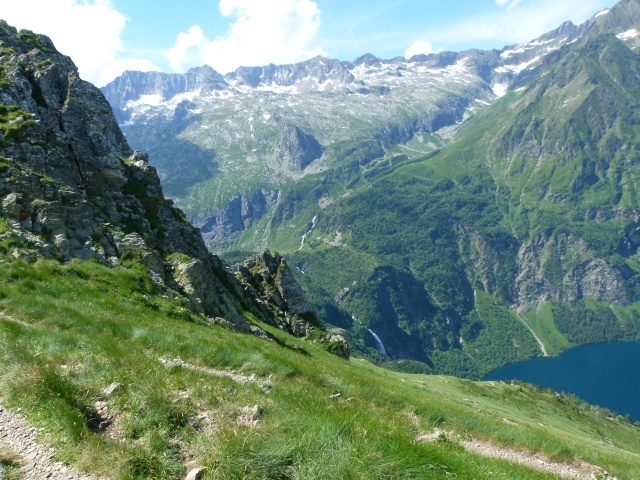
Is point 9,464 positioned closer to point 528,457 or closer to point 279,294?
point 528,457

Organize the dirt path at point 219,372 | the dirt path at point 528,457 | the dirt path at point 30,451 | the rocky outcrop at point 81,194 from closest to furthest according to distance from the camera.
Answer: the dirt path at point 30,451, the dirt path at point 528,457, the dirt path at point 219,372, the rocky outcrop at point 81,194

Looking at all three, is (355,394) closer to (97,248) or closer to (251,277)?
(97,248)

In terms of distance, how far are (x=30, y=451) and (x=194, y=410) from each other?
11.2ft

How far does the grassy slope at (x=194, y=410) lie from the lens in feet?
25.1

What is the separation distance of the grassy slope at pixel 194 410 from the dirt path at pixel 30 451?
0.20 m

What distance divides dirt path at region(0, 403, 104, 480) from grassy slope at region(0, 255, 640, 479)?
0.65 feet

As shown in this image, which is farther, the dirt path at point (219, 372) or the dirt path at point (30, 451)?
the dirt path at point (219, 372)

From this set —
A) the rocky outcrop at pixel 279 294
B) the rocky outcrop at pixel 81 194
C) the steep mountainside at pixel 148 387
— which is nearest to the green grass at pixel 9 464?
the steep mountainside at pixel 148 387

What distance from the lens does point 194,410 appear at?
10250 millimetres

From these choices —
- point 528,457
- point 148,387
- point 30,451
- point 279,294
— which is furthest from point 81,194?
point 279,294

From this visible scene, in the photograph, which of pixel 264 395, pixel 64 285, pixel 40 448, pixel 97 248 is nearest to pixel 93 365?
pixel 40 448

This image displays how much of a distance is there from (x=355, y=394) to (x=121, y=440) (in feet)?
32.8

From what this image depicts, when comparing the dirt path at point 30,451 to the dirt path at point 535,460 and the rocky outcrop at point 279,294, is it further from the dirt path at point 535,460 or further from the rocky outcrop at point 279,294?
the rocky outcrop at point 279,294

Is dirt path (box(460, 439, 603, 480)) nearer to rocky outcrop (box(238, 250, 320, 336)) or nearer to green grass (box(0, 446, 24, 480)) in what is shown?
green grass (box(0, 446, 24, 480))
